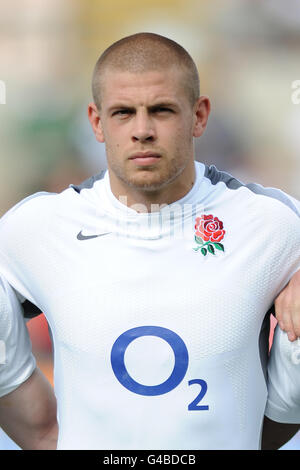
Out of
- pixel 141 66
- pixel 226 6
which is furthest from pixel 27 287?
pixel 226 6

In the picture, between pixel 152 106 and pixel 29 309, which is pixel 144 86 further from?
pixel 29 309

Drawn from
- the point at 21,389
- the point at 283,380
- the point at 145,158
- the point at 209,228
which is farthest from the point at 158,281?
the point at 21,389

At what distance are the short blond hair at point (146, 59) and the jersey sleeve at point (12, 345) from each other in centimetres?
61

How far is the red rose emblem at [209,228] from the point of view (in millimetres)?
1962

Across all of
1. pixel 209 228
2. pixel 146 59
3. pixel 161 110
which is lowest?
pixel 209 228

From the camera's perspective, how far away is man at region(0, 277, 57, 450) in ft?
6.64

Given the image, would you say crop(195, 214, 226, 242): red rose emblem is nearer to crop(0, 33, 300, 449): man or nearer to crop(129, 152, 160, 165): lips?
crop(0, 33, 300, 449): man

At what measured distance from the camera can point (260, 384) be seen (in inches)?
77.2

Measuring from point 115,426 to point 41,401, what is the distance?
396mm

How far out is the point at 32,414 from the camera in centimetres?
220

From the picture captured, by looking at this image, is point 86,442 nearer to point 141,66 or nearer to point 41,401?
point 41,401

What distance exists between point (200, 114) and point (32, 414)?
42.3 inches

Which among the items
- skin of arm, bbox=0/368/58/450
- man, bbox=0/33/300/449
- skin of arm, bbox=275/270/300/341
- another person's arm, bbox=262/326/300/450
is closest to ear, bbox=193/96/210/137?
man, bbox=0/33/300/449

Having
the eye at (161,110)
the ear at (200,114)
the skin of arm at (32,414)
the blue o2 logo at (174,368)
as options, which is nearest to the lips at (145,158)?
the eye at (161,110)
